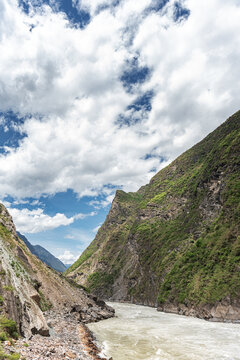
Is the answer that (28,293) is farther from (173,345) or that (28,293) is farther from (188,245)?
(188,245)

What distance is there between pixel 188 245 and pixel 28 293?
217 ft

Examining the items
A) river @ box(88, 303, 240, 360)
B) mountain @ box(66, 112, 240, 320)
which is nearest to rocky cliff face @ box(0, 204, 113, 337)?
river @ box(88, 303, 240, 360)

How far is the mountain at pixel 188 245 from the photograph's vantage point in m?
54.8

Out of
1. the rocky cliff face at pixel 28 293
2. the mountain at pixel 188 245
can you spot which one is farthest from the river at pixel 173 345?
the mountain at pixel 188 245

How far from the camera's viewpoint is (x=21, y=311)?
19.9 meters

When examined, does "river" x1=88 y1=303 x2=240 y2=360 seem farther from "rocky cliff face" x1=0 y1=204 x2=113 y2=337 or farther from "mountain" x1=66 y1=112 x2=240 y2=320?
"mountain" x1=66 y1=112 x2=240 y2=320

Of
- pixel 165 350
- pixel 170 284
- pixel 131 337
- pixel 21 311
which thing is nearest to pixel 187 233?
pixel 170 284

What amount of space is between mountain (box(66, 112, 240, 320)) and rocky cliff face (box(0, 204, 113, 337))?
23.1 meters

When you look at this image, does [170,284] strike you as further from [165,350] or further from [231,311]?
[165,350]

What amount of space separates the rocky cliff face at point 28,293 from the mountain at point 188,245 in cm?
2308

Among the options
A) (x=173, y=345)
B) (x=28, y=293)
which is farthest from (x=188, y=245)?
(x=28, y=293)

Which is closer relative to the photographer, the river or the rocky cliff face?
the rocky cliff face

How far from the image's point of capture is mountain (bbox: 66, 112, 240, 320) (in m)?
54.8

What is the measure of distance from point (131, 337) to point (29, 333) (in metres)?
17.1
